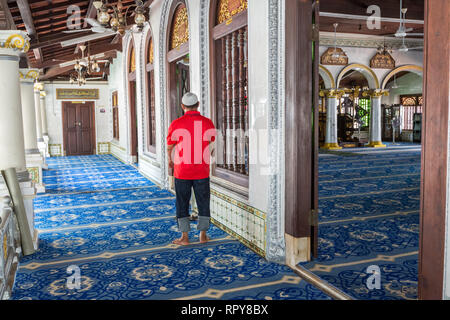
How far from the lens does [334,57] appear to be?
1332 centimetres

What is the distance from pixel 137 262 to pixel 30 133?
496 centimetres

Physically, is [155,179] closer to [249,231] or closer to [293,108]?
[249,231]

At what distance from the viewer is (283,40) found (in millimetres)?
3285

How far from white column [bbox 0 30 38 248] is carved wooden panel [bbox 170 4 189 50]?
8.34ft

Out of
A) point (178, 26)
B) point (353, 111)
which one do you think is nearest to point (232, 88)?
point (178, 26)

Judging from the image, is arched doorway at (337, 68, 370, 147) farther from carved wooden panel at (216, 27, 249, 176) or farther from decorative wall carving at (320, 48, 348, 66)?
carved wooden panel at (216, 27, 249, 176)

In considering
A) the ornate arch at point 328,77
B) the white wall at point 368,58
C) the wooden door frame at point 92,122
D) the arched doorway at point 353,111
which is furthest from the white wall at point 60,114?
the arched doorway at point 353,111

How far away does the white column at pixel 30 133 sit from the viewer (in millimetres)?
7066

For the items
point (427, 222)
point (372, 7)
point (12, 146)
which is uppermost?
point (372, 7)

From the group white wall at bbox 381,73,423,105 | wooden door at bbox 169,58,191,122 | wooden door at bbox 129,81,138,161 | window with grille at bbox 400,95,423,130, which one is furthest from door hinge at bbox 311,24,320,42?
window with grille at bbox 400,95,423,130

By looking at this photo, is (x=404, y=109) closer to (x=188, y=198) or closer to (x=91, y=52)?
(x=91, y=52)

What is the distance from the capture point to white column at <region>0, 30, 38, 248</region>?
3803 mm
